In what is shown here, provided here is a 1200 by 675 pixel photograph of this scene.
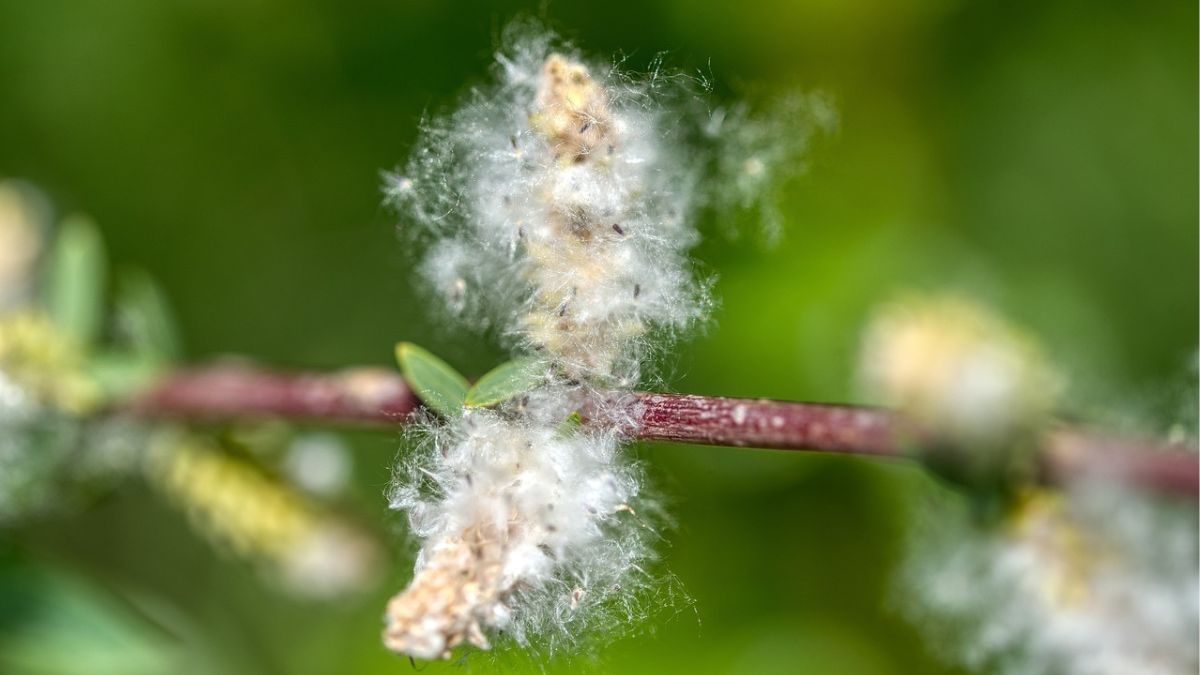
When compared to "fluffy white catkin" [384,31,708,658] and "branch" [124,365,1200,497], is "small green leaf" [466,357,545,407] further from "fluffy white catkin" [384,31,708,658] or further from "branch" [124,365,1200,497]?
"branch" [124,365,1200,497]

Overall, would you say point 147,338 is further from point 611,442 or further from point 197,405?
point 611,442

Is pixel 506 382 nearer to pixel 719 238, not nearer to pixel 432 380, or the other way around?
pixel 432 380

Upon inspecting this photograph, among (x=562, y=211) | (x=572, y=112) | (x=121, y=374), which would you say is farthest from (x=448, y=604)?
(x=121, y=374)

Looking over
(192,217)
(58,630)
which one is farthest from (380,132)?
(58,630)

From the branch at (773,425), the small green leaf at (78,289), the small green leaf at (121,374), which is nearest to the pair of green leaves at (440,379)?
the branch at (773,425)

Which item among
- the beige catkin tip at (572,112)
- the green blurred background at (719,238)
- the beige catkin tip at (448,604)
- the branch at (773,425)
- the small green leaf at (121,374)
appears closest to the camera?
the beige catkin tip at (448,604)

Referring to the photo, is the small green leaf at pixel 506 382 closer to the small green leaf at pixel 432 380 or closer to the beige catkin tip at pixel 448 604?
the small green leaf at pixel 432 380

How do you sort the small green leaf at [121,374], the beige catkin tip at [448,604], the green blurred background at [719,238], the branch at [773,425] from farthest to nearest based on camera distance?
the green blurred background at [719,238], the small green leaf at [121,374], the branch at [773,425], the beige catkin tip at [448,604]
